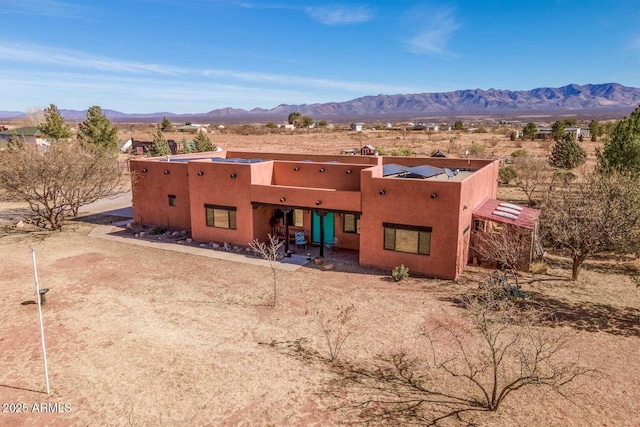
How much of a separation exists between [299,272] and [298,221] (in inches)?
191

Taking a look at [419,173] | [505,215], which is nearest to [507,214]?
[505,215]

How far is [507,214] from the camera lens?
19156mm

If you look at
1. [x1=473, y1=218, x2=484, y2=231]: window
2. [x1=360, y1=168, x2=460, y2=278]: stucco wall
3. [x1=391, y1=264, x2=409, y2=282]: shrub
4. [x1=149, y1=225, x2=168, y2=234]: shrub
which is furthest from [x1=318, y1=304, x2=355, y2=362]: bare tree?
[x1=149, y1=225, x2=168, y2=234]: shrub

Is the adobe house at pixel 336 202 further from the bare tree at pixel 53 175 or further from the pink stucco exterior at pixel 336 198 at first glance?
the bare tree at pixel 53 175

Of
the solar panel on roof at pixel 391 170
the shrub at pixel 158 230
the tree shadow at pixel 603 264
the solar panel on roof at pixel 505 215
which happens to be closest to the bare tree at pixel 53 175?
the shrub at pixel 158 230

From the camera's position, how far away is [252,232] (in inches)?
859

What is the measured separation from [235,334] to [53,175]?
57.4ft

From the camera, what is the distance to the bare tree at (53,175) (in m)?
23.4

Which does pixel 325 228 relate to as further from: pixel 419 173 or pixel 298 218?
pixel 419 173

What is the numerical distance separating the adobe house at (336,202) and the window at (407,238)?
1.7 inches

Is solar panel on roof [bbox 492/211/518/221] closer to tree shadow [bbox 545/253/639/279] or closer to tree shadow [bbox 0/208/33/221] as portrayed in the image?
tree shadow [bbox 545/253/639/279]

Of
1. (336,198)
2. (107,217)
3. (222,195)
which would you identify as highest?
(336,198)

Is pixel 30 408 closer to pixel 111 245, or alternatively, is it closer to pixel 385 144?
pixel 111 245

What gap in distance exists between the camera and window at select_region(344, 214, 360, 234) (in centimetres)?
2156
